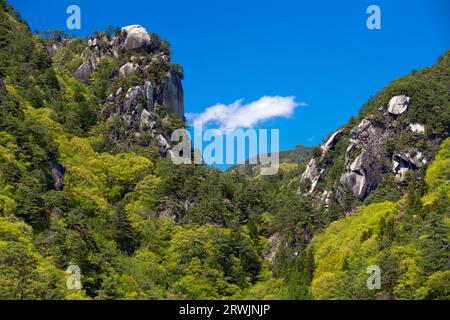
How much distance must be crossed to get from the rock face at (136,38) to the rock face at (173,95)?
8214 mm

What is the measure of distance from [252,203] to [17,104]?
42.9m

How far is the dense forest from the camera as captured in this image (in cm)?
6569

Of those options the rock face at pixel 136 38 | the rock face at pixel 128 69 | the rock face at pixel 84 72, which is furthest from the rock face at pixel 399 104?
the rock face at pixel 84 72

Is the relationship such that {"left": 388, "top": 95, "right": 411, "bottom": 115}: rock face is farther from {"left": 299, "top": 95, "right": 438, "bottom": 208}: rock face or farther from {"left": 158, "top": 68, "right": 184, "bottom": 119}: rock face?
{"left": 158, "top": 68, "right": 184, "bottom": 119}: rock face

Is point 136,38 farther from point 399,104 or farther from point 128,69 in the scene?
point 399,104

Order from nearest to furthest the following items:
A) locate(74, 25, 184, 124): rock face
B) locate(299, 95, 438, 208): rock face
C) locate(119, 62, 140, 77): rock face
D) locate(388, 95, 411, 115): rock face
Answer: locate(299, 95, 438, 208): rock face, locate(388, 95, 411, 115): rock face, locate(74, 25, 184, 124): rock face, locate(119, 62, 140, 77): rock face

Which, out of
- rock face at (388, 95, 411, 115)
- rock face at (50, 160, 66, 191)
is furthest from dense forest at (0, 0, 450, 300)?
rock face at (388, 95, 411, 115)

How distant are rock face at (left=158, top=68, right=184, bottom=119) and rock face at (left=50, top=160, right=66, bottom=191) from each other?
149 feet

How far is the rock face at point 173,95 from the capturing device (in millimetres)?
129375

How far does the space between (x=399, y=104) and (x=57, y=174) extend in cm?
6275

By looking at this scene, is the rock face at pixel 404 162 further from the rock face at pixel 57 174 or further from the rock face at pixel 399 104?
the rock face at pixel 57 174

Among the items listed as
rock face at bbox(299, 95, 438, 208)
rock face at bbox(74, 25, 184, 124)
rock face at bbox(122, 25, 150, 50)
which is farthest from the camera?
rock face at bbox(122, 25, 150, 50)
